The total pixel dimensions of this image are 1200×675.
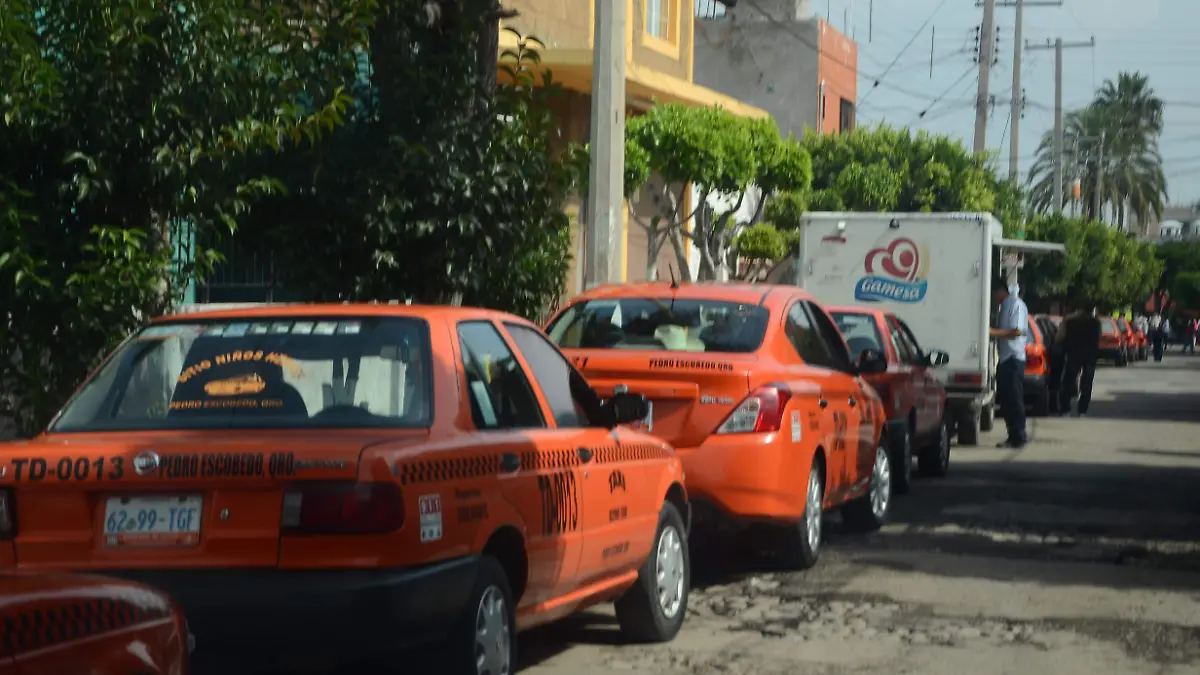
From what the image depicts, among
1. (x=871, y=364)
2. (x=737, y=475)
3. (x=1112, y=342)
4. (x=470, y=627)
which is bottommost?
(x=1112, y=342)

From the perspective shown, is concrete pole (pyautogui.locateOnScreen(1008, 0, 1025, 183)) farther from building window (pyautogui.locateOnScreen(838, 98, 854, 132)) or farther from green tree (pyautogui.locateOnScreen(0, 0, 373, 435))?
green tree (pyautogui.locateOnScreen(0, 0, 373, 435))

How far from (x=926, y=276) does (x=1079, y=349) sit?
7.89 m

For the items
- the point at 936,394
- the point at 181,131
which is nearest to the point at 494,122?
the point at 181,131

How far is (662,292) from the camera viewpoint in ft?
35.3

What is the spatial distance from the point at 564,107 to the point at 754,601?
736 inches

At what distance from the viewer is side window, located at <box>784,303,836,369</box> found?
10.8 m

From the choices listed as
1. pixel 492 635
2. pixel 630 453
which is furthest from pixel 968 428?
pixel 492 635

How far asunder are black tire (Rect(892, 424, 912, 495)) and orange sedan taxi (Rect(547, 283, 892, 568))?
10.8ft

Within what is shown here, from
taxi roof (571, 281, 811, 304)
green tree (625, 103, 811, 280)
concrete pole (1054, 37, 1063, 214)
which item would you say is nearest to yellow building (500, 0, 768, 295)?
green tree (625, 103, 811, 280)

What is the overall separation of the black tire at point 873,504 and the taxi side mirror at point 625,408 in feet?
16.3

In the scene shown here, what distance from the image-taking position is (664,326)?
10.4m

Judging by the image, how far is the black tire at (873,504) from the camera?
12633 mm

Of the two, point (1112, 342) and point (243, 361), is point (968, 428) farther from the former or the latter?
point (1112, 342)

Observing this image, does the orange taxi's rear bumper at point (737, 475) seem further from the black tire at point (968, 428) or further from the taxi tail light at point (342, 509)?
the black tire at point (968, 428)
